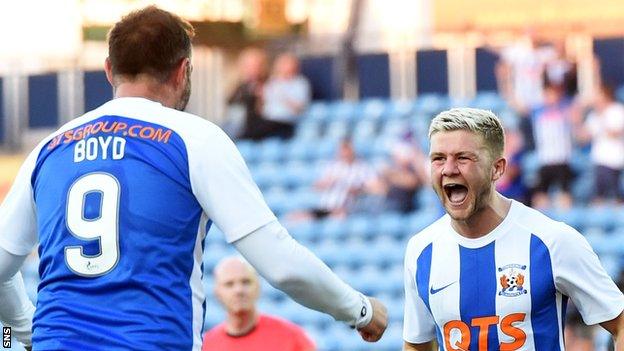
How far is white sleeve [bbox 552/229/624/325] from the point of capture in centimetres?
554

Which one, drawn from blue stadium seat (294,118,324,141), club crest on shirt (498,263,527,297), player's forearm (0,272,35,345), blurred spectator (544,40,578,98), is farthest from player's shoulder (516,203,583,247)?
blue stadium seat (294,118,324,141)

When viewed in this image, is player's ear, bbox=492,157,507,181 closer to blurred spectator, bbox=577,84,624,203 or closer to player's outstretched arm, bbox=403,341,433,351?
player's outstretched arm, bbox=403,341,433,351

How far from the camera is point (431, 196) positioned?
15.7 metres

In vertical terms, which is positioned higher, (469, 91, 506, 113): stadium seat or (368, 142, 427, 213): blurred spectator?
(469, 91, 506, 113): stadium seat

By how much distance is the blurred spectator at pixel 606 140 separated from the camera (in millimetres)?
14180

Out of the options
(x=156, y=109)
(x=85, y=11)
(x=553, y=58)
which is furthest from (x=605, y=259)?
(x=156, y=109)

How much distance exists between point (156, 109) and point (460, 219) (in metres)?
1.40

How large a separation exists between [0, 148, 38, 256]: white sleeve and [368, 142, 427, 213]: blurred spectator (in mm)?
10608

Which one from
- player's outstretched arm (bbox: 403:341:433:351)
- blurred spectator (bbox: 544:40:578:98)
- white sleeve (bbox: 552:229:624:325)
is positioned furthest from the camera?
blurred spectator (bbox: 544:40:578:98)

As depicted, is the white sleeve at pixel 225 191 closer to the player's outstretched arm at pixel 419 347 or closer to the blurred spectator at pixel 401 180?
the player's outstretched arm at pixel 419 347

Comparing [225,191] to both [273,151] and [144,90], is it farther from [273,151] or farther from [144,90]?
[273,151]

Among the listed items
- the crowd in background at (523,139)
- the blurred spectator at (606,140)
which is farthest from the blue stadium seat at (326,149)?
the blurred spectator at (606,140)

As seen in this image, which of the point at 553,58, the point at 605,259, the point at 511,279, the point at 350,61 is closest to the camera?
the point at 511,279

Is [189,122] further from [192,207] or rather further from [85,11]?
[85,11]
